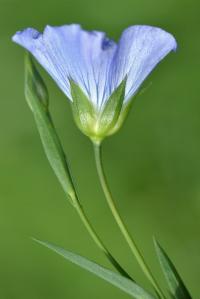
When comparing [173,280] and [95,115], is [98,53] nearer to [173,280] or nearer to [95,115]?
[95,115]

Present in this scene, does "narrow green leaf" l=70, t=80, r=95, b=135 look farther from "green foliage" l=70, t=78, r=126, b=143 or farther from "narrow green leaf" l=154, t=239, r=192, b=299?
"narrow green leaf" l=154, t=239, r=192, b=299

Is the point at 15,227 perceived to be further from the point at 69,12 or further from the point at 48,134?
the point at 48,134

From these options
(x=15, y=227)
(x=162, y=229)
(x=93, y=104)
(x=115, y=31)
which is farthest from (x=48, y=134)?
(x=115, y=31)

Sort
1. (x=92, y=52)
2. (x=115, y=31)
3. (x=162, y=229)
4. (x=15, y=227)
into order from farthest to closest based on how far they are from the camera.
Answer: (x=115, y=31) → (x=15, y=227) → (x=162, y=229) → (x=92, y=52)

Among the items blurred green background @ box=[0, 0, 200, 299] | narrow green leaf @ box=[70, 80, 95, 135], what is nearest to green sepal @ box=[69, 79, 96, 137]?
narrow green leaf @ box=[70, 80, 95, 135]

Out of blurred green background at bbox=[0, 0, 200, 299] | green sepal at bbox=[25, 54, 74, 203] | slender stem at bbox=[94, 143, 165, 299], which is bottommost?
blurred green background at bbox=[0, 0, 200, 299]

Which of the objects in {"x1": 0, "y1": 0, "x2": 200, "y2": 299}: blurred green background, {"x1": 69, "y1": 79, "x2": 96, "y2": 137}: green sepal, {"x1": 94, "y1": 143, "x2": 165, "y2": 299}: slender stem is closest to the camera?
{"x1": 94, "y1": 143, "x2": 165, "y2": 299}: slender stem

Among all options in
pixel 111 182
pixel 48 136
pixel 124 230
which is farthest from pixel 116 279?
pixel 111 182
